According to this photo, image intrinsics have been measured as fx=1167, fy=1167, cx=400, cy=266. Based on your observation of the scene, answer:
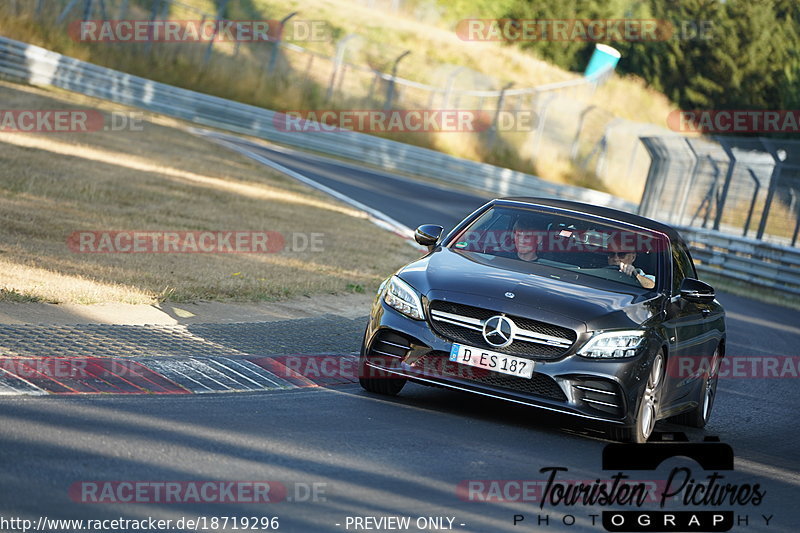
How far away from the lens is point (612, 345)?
7559mm

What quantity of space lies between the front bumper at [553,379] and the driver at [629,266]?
1.00m

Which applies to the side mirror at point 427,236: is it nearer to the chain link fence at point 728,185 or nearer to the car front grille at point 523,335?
the car front grille at point 523,335

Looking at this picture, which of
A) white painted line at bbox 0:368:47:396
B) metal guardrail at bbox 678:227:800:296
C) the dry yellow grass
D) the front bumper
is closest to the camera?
white painted line at bbox 0:368:47:396

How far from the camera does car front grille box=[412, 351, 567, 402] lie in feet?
24.5

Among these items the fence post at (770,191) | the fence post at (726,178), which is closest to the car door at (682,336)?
the fence post at (770,191)

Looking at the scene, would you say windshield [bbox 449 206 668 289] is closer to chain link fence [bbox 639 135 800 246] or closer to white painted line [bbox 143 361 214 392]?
white painted line [bbox 143 361 214 392]

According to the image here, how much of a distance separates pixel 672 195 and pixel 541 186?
→ 1098cm

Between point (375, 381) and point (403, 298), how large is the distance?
70 centimetres

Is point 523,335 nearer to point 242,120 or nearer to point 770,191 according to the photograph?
point 770,191

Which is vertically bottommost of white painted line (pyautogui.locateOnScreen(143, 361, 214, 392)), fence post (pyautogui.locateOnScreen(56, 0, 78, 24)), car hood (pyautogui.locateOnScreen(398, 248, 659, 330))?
white painted line (pyautogui.locateOnScreen(143, 361, 214, 392))

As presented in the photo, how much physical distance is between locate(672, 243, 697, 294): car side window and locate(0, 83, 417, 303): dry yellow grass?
4.58 m

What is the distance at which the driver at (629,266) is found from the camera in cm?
861

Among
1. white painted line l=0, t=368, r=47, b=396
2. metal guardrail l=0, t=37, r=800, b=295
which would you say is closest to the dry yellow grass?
white painted line l=0, t=368, r=47, b=396

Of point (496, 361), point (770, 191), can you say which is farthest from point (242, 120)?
point (496, 361)
